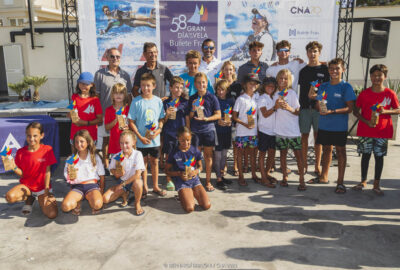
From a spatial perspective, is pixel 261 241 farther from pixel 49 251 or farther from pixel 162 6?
pixel 162 6

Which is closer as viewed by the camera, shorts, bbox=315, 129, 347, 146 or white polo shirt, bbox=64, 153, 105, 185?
white polo shirt, bbox=64, 153, 105, 185

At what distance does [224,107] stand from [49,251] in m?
2.94

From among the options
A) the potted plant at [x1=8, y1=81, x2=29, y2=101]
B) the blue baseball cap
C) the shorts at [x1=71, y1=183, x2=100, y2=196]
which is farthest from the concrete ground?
the potted plant at [x1=8, y1=81, x2=29, y2=101]

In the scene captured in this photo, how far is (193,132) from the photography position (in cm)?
454

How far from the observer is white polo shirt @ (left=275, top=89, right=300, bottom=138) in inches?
184

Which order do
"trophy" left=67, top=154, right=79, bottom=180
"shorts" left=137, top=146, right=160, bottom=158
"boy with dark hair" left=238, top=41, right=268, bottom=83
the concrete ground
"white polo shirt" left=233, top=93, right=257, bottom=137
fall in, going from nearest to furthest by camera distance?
1. the concrete ground
2. "trophy" left=67, top=154, right=79, bottom=180
3. "shorts" left=137, top=146, right=160, bottom=158
4. "white polo shirt" left=233, top=93, right=257, bottom=137
5. "boy with dark hair" left=238, top=41, right=268, bottom=83

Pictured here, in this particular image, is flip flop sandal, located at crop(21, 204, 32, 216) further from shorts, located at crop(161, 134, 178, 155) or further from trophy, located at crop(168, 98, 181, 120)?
trophy, located at crop(168, 98, 181, 120)

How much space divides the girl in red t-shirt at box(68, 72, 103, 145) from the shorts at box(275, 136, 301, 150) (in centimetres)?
271

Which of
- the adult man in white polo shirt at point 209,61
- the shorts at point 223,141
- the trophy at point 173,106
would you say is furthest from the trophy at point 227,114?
the adult man in white polo shirt at point 209,61

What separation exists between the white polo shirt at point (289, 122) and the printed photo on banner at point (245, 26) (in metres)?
1.92

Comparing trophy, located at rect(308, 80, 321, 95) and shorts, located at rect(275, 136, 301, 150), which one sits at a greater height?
trophy, located at rect(308, 80, 321, 95)

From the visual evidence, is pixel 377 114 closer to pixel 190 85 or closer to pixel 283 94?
pixel 283 94

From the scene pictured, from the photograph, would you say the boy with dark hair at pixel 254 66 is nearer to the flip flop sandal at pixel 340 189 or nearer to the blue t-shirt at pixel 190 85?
the blue t-shirt at pixel 190 85

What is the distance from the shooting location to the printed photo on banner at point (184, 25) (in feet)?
19.8
